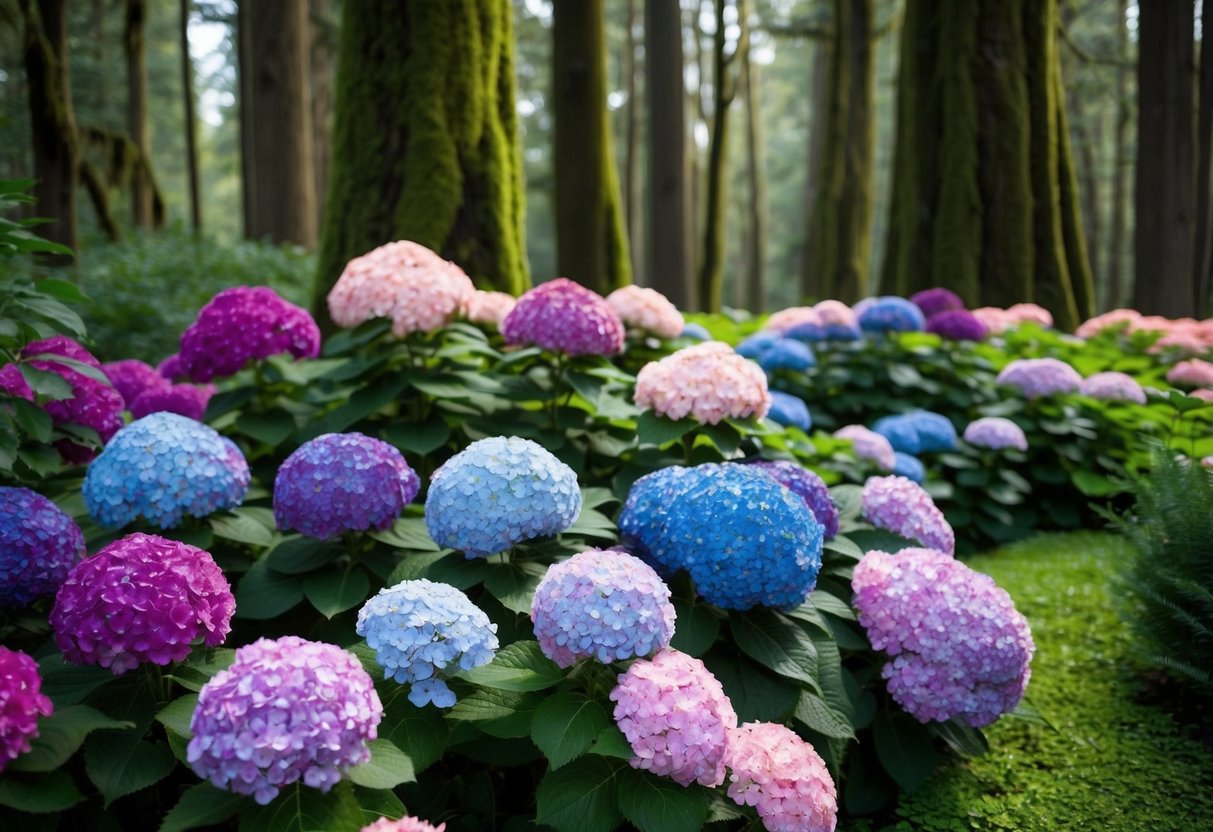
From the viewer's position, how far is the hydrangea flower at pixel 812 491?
2746 mm

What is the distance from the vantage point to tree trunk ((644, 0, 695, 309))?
1255 centimetres

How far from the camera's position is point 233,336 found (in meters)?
3.11

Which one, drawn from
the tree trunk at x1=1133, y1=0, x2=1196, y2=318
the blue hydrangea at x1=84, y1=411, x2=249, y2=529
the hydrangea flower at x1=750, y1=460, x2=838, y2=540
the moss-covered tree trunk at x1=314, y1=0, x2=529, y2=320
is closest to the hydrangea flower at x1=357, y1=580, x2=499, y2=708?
the blue hydrangea at x1=84, y1=411, x2=249, y2=529

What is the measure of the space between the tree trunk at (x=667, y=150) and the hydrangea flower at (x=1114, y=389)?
7.30 metres

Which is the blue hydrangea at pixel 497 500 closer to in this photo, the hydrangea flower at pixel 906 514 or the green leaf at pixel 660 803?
the green leaf at pixel 660 803

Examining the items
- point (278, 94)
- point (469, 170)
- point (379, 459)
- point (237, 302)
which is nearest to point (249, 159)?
point (278, 94)

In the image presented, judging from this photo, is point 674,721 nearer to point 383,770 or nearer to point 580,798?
point 580,798

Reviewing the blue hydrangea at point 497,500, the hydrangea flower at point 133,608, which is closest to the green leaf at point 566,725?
the blue hydrangea at point 497,500

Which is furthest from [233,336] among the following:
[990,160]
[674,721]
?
[990,160]

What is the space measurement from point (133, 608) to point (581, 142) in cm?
599

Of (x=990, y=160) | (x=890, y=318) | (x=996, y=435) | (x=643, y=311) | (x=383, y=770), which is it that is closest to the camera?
(x=383, y=770)

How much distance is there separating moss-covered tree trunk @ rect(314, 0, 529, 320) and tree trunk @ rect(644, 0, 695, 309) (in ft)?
26.0

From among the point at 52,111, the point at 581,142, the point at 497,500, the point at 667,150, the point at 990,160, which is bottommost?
the point at 497,500

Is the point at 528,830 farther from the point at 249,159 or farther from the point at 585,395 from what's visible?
the point at 249,159
